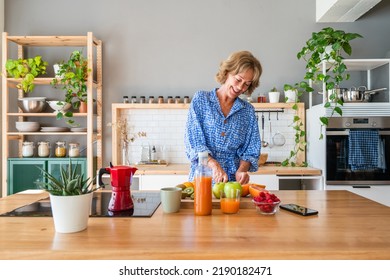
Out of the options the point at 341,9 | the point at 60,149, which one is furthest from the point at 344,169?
the point at 60,149

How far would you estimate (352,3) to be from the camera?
3656mm

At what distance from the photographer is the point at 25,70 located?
3977 mm

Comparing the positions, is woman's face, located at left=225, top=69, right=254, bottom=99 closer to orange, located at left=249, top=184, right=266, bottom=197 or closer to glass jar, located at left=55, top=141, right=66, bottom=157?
orange, located at left=249, top=184, right=266, bottom=197

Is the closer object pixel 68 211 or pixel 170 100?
pixel 68 211

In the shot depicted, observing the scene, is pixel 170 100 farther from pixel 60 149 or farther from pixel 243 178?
pixel 243 178

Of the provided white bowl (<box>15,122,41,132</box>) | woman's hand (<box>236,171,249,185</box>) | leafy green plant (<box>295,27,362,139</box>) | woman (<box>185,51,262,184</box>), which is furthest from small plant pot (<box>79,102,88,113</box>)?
woman's hand (<box>236,171,249,185</box>)

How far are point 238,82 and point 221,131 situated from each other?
13.4 inches

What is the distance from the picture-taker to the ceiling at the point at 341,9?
3.67 metres

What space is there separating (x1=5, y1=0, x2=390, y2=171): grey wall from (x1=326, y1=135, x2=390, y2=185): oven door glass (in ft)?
3.79

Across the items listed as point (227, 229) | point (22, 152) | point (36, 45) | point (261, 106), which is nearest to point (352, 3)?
point (261, 106)

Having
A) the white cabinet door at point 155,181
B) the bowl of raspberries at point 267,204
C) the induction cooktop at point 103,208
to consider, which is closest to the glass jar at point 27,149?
the white cabinet door at point 155,181

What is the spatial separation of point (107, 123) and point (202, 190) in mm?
3176

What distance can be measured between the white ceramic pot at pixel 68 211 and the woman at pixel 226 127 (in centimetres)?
103

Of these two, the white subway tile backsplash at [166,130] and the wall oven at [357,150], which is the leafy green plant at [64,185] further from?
the white subway tile backsplash at [166,130]
